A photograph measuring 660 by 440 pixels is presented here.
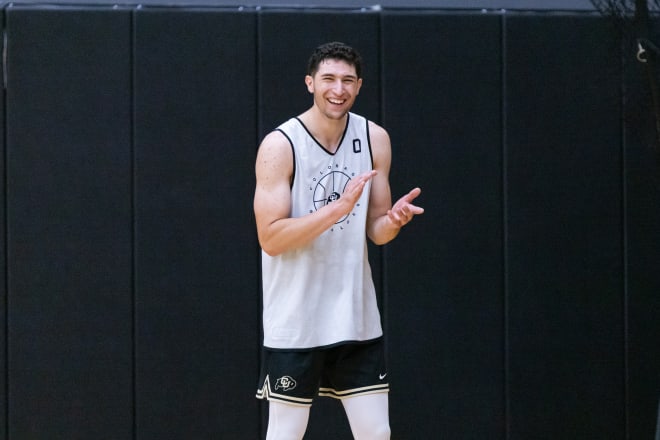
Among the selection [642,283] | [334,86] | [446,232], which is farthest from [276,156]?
[642,283]

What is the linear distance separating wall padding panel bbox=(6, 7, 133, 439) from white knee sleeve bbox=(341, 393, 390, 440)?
1.68m

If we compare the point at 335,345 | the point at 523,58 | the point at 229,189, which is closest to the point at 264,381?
the point at 335,345

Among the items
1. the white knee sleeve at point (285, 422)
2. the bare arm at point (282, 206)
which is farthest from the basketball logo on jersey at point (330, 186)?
the white knee sleeve at point (285, 422)

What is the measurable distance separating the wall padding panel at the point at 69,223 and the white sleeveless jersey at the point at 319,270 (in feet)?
4.92

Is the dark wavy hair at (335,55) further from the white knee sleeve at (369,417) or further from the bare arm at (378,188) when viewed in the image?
the white knee sleeve at (369,417)

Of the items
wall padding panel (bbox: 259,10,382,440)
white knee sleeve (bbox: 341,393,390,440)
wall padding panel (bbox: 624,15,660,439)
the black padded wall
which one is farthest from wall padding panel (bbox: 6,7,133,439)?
wall padding panel (bbox: 624,15,660,439)

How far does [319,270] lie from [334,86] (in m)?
0.73

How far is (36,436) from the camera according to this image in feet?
Result: 17.1

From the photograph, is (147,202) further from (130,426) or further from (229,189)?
(130,426)

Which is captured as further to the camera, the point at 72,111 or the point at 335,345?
the point at 72,111

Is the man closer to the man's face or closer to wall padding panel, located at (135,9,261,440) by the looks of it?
the man's face

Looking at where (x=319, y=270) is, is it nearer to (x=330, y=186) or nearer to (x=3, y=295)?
(x=330, y=186)

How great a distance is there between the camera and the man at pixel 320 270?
3.94 meters

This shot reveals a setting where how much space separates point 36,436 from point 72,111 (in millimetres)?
1711
